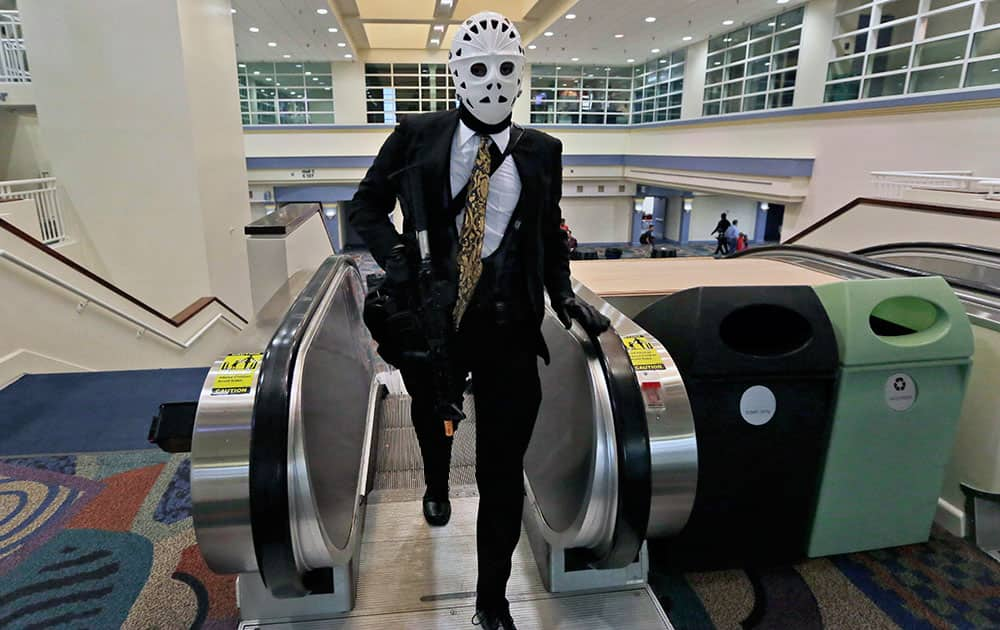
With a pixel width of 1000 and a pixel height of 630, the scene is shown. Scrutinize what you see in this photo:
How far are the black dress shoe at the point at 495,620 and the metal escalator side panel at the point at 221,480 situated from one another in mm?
722

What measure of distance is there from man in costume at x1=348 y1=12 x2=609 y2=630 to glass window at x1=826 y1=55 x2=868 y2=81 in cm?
1366

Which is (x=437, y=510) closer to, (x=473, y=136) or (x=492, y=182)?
(x=492, y=182)

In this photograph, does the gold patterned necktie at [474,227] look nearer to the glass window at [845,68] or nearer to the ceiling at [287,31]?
the glass window at [845,68]

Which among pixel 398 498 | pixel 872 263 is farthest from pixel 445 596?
pixel 872 263

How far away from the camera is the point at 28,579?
2072mm

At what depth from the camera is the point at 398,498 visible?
2557 millimetres

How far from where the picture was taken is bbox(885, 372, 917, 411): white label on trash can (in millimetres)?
2182

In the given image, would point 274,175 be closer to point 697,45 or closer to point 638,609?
point 697,45

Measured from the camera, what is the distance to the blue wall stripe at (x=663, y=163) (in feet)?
40.7

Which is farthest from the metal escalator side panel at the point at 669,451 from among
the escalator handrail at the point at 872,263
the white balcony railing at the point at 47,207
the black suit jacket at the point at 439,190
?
the white balcony railing at the point at 47,207

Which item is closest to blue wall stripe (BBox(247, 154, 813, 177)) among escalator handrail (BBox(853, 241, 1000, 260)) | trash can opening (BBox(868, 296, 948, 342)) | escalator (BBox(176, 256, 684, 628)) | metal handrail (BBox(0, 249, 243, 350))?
escalator handrail (BBox(853, 241, 1000, 260))

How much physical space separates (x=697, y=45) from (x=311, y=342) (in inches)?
808

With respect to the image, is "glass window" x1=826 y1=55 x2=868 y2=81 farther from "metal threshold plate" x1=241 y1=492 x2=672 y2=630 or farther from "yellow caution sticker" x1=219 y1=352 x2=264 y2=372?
"yellow caution sticker" x1=219 y1=352 x2=264 y2=372

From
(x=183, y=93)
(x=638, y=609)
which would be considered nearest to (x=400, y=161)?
(x=638, y=609)
